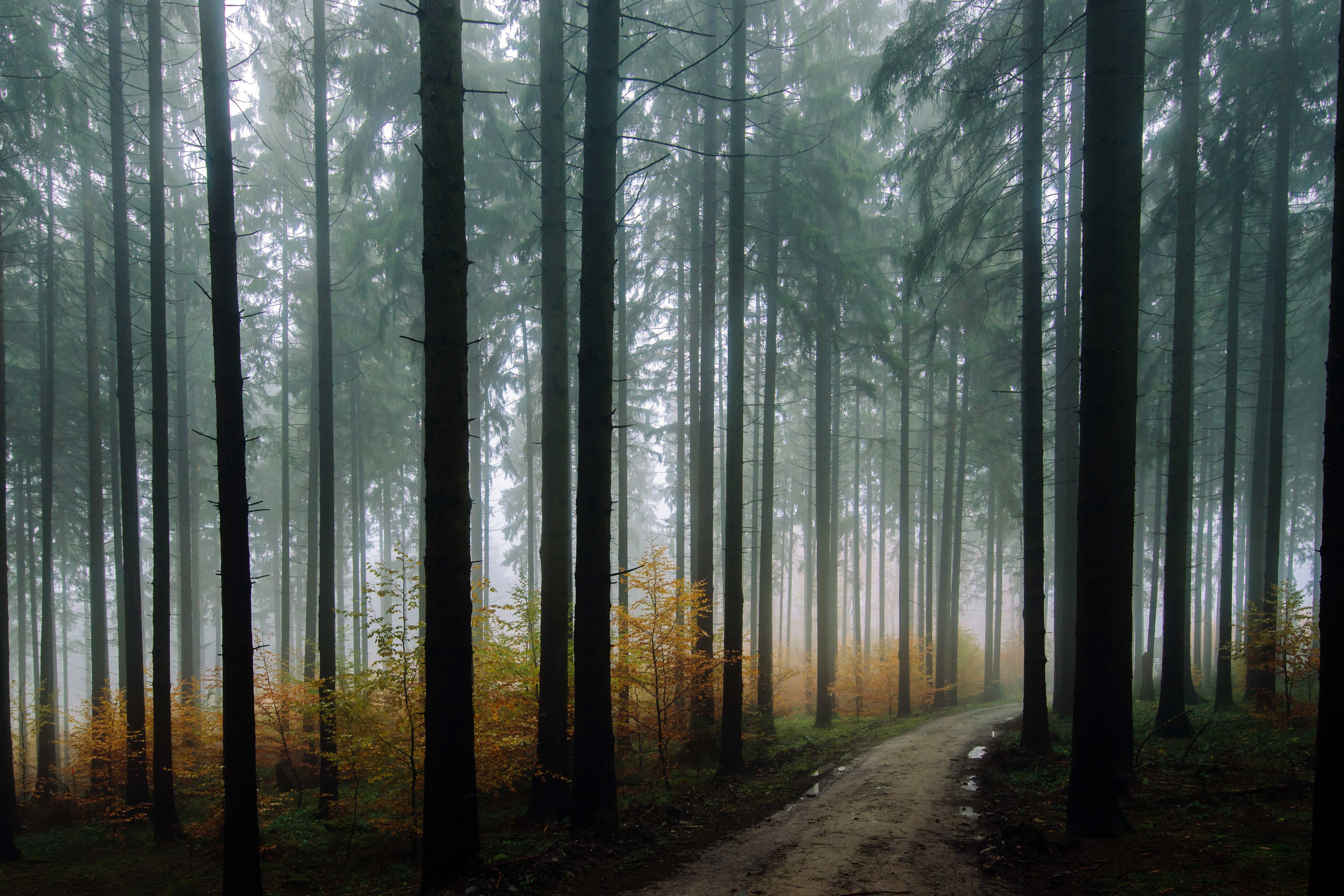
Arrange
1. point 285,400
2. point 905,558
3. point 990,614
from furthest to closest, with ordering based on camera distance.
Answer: point 990,614
point 285,400
point 905,558

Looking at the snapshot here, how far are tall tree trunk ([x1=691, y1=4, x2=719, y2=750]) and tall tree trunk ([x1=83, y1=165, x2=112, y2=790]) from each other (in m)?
11.0

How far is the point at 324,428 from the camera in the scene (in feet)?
37.1

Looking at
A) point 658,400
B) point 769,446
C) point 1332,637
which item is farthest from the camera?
point 658,400

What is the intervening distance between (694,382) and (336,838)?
10.5 metres

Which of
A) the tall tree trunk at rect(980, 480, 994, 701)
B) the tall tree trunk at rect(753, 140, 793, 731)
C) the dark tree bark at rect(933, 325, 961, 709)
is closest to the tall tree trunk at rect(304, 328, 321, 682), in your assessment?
the tall tree trunk at rect(753, 140, 793, 731)

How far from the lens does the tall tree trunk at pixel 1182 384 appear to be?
1041cm

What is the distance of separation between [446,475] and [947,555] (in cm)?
1792

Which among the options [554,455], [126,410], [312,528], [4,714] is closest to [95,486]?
[126,410]

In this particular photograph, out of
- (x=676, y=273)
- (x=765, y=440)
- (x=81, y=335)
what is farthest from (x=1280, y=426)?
(x=81, y=335)

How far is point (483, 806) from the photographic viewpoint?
384 inches

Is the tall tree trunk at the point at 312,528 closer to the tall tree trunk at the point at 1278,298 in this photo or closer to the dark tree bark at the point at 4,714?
the dark tree bark at the point at 4,714

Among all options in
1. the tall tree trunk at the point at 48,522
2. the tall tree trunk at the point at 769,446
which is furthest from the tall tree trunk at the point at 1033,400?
the tall tree trunk at the point at 48,522

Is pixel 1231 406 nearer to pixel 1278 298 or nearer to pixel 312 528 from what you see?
pixel 1278 298

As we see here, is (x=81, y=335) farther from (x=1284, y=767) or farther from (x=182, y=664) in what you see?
(x=1284, y=767)
